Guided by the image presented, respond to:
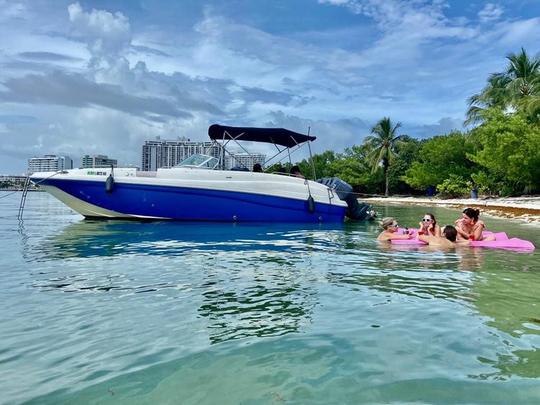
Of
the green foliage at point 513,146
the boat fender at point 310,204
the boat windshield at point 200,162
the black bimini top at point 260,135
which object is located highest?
the green foliage at point 513,146

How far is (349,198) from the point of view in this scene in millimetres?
19297

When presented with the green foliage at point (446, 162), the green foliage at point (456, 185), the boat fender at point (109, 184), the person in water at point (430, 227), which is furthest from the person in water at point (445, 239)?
the green foliage at point (446, 162)

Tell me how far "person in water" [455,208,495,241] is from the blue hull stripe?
6898mm

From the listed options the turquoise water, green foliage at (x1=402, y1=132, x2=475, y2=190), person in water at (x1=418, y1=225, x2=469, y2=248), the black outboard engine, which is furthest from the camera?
green foliage at (x1=402, y1=132, x2=475, y2=190)

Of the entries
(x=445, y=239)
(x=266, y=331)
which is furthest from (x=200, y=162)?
(x=266, y=331)

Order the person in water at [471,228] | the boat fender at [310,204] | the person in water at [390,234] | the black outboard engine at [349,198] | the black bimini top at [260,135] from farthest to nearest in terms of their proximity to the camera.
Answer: the black outboard engine at [349,198]
the boat fender at [310,204]
the black bimini top at [260,135]
the person in water at [390,234]
the person in water at [471,228]

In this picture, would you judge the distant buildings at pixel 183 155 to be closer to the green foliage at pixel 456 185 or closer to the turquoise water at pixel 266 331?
the turquoise water at pixel 266 331

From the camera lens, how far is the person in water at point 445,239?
35.1 feet

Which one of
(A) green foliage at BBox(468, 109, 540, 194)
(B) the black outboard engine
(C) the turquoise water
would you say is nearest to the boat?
(B) the black outboard engine

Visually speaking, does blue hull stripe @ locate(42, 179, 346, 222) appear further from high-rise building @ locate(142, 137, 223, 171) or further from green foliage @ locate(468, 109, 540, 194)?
green foliage @ locate(468, 109, 540, 194)

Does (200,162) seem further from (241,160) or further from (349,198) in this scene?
(349,198)

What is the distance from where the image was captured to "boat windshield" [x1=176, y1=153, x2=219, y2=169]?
16.6 metres

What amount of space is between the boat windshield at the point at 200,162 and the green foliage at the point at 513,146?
24520 mm

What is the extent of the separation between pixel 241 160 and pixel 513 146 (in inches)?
957
